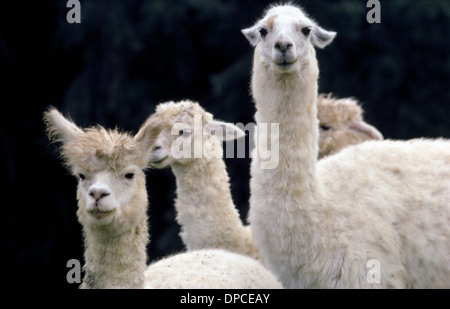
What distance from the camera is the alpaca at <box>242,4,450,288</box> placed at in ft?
16.9

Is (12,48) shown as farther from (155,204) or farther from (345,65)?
(345,65)

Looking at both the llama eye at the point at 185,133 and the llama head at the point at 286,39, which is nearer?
the llama head at the point at 286,39

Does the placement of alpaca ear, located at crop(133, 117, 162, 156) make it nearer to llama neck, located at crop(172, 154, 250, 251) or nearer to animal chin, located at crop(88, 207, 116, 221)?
animal chin, located at crop(88, 207, 116, 221)

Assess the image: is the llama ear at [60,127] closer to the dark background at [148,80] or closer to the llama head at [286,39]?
the llama head at [286,39]

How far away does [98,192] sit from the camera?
4.22 m

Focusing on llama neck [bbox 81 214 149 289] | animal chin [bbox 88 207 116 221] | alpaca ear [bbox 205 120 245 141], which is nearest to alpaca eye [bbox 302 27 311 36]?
alpaca ear [bbox 205 120 245 141]

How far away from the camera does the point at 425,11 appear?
11.7m

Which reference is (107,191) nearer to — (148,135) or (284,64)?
(148,135)

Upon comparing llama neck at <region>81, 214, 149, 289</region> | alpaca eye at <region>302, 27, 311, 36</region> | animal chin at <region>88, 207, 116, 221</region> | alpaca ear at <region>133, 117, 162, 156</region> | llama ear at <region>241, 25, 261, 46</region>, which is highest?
llama ear at <region>241, 25, 261, 46</region>

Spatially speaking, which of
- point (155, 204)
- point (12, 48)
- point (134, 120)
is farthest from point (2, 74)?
point (155, 204)

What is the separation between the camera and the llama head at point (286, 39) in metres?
5.16

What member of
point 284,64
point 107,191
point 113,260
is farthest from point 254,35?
point 113,260

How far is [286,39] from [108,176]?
5.07 ft

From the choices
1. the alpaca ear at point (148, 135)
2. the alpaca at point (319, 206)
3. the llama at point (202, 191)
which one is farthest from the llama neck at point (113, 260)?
the llama at point (202, 191)
